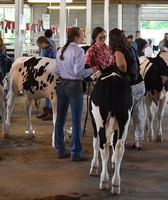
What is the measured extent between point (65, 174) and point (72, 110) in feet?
3.14

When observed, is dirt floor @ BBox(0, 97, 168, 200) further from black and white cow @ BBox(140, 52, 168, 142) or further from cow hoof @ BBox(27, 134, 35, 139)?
black and white cow @ BBox(140, 52, 168, 142)

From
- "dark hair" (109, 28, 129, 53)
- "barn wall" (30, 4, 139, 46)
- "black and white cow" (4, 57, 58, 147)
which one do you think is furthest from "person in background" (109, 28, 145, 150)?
"barn wall" (30, 4, 139, 46)

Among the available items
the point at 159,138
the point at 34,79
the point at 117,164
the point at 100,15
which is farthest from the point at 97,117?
the point at 100,15

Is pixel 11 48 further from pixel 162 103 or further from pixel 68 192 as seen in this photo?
pixel 68 192

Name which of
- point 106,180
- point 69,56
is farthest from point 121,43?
point 106,180

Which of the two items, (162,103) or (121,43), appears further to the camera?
(162,103)

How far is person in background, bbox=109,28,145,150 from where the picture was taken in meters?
6.83

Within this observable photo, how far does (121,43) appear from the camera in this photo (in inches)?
275

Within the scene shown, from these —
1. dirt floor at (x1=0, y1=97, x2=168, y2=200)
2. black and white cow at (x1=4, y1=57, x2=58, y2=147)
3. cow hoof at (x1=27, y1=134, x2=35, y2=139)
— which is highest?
black and white cow at (x1=4, y1=57, x2=58, y2=147)

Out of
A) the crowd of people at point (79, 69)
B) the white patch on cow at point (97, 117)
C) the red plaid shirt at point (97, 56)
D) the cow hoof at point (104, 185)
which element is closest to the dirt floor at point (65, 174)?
the cow hoof at point (104, 185)

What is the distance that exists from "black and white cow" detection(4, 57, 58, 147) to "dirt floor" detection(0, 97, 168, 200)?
74 centimetres

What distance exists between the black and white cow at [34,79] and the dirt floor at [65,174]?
74 cm

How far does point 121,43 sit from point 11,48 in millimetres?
13773

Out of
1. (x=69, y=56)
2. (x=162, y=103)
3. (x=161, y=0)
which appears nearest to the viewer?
(x=69, y=56)
